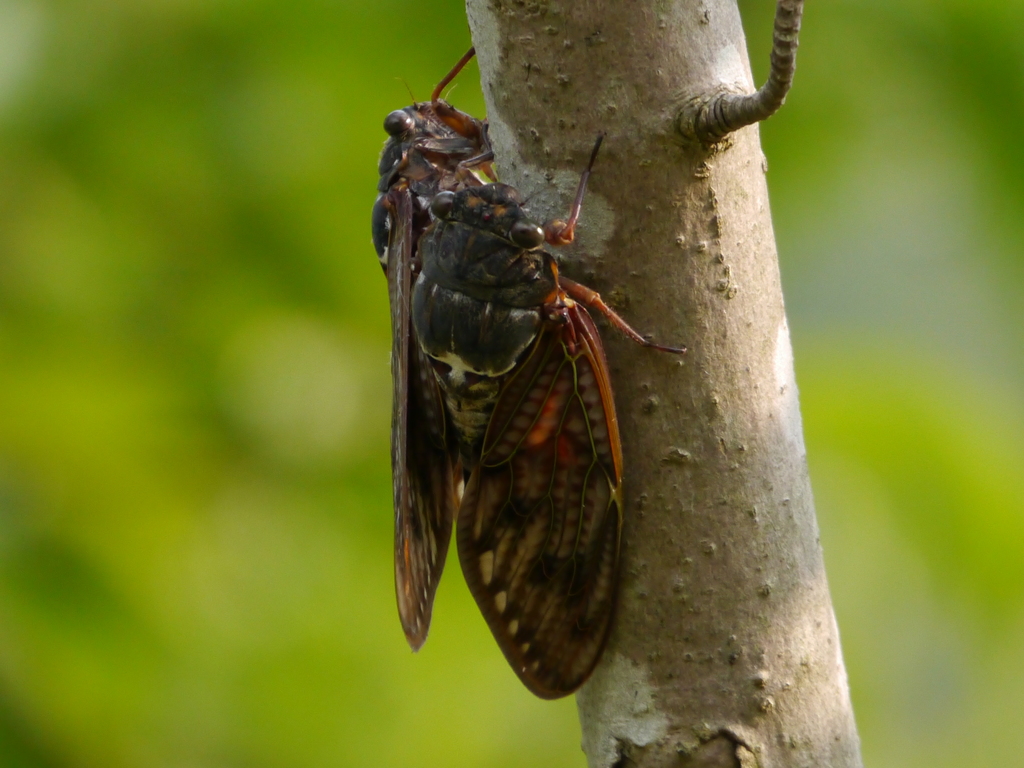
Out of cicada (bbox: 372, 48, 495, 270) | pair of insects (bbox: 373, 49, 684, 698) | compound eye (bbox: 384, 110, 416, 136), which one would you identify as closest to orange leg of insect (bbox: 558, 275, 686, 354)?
pair of insects (bbox: 373, 49, 684, 698)

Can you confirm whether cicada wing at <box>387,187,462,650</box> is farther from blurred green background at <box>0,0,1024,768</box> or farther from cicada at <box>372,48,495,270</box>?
blurred green background at <box>0,0,1024,768</box>

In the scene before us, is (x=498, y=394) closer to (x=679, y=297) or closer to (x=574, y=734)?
(x=679, y=297)

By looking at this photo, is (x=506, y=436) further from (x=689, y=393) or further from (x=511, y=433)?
(x=689, y=393)

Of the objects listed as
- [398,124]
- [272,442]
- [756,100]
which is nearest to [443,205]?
[398,124]

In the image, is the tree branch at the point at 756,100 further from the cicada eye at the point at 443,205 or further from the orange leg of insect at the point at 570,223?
the cicada eye at the point at 443,205

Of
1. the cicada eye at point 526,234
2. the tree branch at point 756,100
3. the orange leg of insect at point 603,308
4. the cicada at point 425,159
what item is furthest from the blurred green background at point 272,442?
the tree branch at point 756,100

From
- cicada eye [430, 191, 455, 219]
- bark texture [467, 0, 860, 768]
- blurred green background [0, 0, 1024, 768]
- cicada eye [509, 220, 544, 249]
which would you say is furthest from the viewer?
blurred green background [0, 0, 1024, 768]
